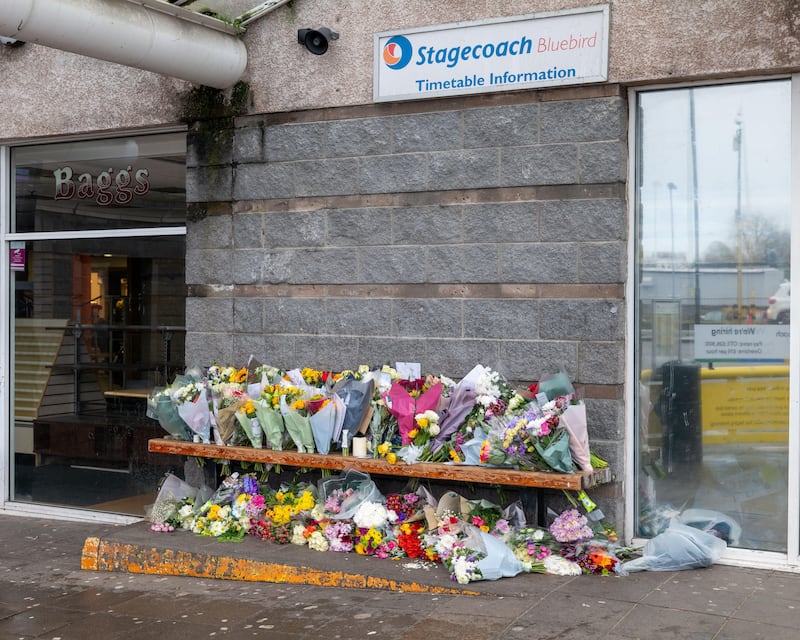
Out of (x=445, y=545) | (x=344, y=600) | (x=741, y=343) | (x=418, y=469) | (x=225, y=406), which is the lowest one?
(x=344, y=600)

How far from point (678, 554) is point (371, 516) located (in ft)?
6.10

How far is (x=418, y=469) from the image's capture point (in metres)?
6.20

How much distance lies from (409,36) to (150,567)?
3.89m

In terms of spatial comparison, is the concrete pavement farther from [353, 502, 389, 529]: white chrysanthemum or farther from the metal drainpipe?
the metal drainpipe

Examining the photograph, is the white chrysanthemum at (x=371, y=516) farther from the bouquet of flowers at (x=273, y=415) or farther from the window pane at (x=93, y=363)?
the window pane at (x=93, y=363)

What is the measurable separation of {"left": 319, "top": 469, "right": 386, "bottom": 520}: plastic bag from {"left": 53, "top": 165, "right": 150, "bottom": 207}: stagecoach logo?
9.91ft

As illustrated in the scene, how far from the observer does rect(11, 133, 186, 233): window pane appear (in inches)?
318

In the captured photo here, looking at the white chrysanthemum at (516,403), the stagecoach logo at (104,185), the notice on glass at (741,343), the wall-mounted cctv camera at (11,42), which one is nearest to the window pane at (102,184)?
the stagecoach logo at (104,185)

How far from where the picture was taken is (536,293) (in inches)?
255

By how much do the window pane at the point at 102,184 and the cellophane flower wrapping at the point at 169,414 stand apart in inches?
61.7

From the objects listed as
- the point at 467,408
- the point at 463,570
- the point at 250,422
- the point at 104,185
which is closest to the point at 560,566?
the point at 463,570

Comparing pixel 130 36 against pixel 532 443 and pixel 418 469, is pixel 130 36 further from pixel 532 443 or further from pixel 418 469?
pixel 532 443

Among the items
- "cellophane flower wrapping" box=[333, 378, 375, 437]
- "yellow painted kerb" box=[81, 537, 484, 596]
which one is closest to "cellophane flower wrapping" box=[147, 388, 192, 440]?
"yellow painted kerb" box=[81, 537, 484, 596]

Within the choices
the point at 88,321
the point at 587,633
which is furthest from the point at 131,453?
the point at 587,633
